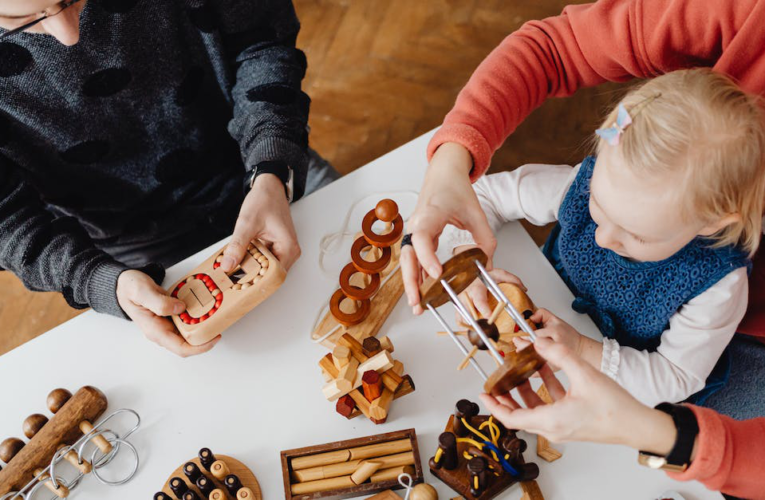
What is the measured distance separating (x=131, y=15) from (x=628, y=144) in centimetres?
81

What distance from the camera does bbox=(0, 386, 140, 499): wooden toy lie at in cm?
86

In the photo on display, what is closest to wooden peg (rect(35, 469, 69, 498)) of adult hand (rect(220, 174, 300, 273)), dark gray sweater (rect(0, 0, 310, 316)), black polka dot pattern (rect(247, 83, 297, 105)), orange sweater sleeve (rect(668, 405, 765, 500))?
dark gray sweater (rect(0, 0, 310, 316))

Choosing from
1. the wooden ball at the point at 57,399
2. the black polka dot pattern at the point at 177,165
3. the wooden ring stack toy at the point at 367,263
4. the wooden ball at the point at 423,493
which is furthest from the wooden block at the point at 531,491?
the black polka dot pattern at the point at 177,165

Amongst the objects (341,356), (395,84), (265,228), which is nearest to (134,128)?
(265,228)

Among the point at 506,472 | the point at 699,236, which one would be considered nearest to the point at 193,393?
the point at 506,472

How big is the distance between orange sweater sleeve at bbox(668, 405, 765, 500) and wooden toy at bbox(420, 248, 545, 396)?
0.20 meters

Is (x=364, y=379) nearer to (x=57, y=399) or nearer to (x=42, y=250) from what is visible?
(x=57, y=399)

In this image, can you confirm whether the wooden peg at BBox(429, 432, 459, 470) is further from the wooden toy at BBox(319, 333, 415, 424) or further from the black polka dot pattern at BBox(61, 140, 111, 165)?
Result: the black polka dot pattern at BBox(61, 140, 111, 165)

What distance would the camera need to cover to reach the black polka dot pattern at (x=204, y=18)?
104 centimetres

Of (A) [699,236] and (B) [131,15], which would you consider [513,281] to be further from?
(B) [131,15]

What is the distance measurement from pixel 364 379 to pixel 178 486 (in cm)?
29

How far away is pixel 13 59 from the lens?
927 mm

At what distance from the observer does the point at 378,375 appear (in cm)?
86

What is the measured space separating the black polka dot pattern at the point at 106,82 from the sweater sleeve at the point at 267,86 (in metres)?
0.20
